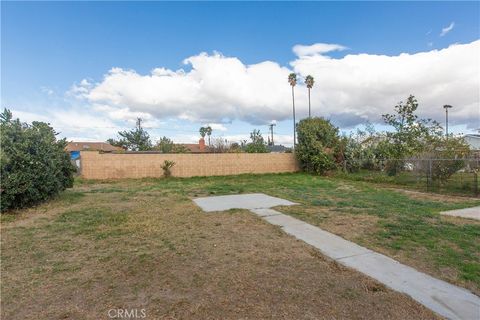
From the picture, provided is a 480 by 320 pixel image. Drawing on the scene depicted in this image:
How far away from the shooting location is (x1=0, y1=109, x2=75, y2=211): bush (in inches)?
263

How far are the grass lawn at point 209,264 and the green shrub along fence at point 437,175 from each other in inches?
211

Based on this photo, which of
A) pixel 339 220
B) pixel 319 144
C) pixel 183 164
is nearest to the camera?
pixel 339 220

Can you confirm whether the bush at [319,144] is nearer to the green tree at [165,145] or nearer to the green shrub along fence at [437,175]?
the green shrub along fence at [437,175]

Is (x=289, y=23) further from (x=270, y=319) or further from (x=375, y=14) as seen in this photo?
(x=270, y=319)

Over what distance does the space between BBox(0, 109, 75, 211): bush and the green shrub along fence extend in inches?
515

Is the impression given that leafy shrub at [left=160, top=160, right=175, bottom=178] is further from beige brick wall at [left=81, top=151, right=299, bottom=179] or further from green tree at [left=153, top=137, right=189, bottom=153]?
green tree at [left=153, top=137, right=189, bottom=153]

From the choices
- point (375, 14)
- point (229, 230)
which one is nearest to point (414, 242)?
point (229, 230)

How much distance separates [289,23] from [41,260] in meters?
11.5

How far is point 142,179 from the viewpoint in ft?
53.5

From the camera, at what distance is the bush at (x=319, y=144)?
1906 cm

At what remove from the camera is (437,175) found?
37.4 ft

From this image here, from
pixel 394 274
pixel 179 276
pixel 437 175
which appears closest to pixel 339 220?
pixel 394 274

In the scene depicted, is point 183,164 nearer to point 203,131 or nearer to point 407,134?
point 407,134

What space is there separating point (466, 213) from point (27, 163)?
35.3 ft
